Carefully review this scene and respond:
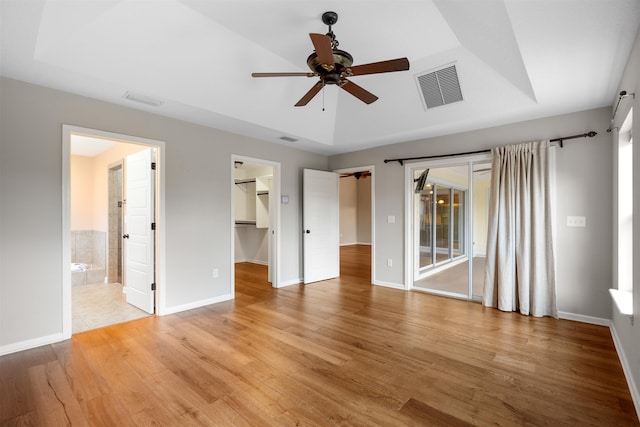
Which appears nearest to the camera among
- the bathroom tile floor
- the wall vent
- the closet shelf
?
the bathroom tile floor

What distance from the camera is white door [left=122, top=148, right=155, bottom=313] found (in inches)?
149

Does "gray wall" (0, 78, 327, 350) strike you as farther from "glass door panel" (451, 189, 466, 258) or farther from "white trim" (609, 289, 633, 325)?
"white trim" (609, 289, 633, 325)

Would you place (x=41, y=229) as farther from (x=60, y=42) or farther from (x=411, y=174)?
(x=411, y=174)

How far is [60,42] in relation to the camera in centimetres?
239

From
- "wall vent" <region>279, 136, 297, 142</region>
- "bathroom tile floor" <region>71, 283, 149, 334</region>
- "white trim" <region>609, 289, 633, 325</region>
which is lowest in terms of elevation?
"bathroom tile floor" <region>71, 283, 149, 334</region>

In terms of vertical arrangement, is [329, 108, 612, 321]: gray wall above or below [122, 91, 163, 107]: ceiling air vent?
below

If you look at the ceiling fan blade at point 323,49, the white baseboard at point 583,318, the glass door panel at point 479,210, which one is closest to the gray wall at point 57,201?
the ceiling fan blade at point 323,49

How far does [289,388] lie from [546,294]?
3370 mm

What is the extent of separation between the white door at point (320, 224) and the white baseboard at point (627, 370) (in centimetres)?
397

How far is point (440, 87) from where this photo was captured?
3580 millimetres

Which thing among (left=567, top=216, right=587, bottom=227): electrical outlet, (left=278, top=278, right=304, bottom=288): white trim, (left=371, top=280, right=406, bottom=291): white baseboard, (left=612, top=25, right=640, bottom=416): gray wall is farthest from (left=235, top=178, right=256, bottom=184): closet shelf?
(left=612, top=25, right=640, bottom=416): gray wall

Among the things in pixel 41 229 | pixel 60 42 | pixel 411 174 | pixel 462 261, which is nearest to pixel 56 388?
pixel 41 229

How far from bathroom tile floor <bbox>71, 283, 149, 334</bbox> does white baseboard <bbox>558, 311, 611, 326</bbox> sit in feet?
16.8

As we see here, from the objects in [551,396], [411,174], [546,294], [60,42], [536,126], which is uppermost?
[60,42]
